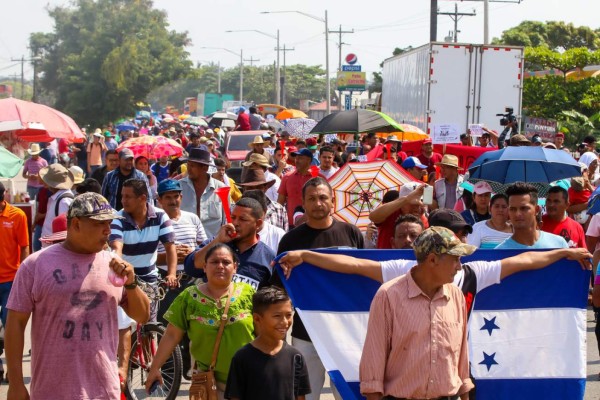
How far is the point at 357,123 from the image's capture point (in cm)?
1519

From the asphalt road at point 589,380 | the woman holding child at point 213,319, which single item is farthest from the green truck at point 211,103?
the woman holding child at point 213,319

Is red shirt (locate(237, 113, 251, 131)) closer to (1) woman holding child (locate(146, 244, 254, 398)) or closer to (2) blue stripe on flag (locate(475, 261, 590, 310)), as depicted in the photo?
(2) blue stripe on flag (locate(475, 261, 590, 310))

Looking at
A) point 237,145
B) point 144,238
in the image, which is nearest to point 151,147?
point 144,238

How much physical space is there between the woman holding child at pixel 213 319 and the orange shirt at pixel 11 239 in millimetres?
3478

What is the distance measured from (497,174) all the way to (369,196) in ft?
4.34

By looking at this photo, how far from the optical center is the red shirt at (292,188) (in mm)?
13516

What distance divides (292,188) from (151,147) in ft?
11.9

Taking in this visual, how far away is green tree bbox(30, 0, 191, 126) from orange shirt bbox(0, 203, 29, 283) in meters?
53.6

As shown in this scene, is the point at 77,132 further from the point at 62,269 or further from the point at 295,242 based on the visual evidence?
the point at 62,269

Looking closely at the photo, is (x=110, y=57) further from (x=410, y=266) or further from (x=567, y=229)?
(x=410, y=266)

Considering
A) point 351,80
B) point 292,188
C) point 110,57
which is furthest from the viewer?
point 351,80

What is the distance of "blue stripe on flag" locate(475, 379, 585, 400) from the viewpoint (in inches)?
261

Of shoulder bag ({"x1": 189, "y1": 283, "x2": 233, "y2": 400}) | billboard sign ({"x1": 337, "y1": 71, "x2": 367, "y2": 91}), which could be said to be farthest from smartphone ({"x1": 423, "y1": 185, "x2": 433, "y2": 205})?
billboard sign ({"x1": 337, "y1": 71, "x2": 367, "y2": 91})

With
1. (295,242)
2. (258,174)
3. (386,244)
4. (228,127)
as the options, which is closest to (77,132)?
(258,174)
